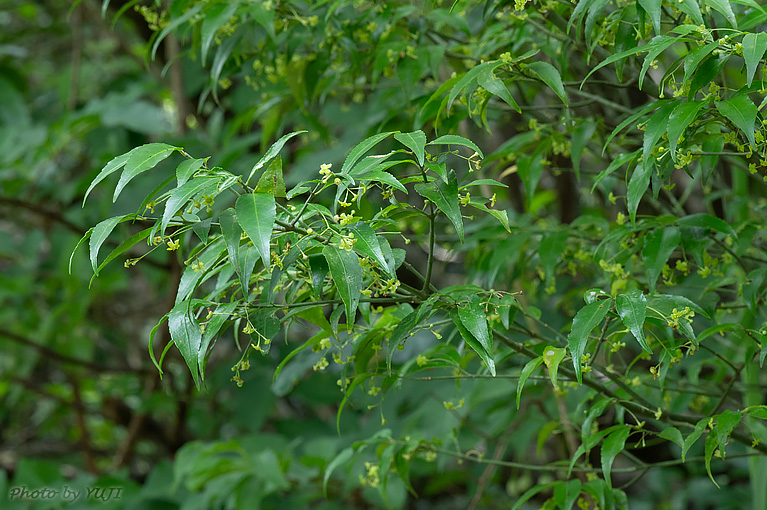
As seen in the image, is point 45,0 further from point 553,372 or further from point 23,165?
point 553,372

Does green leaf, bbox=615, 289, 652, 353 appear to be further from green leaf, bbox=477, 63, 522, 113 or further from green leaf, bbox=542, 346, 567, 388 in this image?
green leaf, bbox=477, 63, 522, 113

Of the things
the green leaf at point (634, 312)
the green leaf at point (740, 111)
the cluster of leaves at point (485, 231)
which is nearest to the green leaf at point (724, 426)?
the cluster of leaves at point (485, 231)

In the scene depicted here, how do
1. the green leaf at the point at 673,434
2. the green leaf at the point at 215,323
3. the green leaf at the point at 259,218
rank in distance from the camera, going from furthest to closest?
the green leaf at the point at 673,434
the green leaf at the point at 215,323
the green leaf at the point at 259,218

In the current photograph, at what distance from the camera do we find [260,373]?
1.82 meters

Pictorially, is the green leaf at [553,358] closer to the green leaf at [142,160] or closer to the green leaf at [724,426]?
the green leaf at [724,426]

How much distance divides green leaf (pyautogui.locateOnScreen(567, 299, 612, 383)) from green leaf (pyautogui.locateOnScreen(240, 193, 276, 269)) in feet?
0.88

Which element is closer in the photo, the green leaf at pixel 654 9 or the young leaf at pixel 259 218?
the young leaf at pixel 259 218

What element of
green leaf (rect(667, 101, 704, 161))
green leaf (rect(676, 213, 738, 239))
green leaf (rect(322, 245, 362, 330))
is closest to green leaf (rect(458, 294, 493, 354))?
green leaf (rect(322, 245, 362, 330))

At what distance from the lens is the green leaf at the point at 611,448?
659 mm

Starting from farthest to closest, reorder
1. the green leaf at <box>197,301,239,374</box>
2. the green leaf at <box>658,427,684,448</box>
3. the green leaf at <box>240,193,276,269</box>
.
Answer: the green leaf at <box>658,427,684,448</box>, the green leaf at <box>197,301,239,374</box>, the green leaf at <box>240,193,276,269</box>

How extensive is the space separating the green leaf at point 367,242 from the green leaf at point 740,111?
1.02ft

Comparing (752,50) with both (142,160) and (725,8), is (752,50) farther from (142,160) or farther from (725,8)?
(142,160)

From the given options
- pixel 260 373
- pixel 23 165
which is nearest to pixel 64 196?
pixel 23 165

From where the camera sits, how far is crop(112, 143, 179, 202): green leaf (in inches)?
20.4
